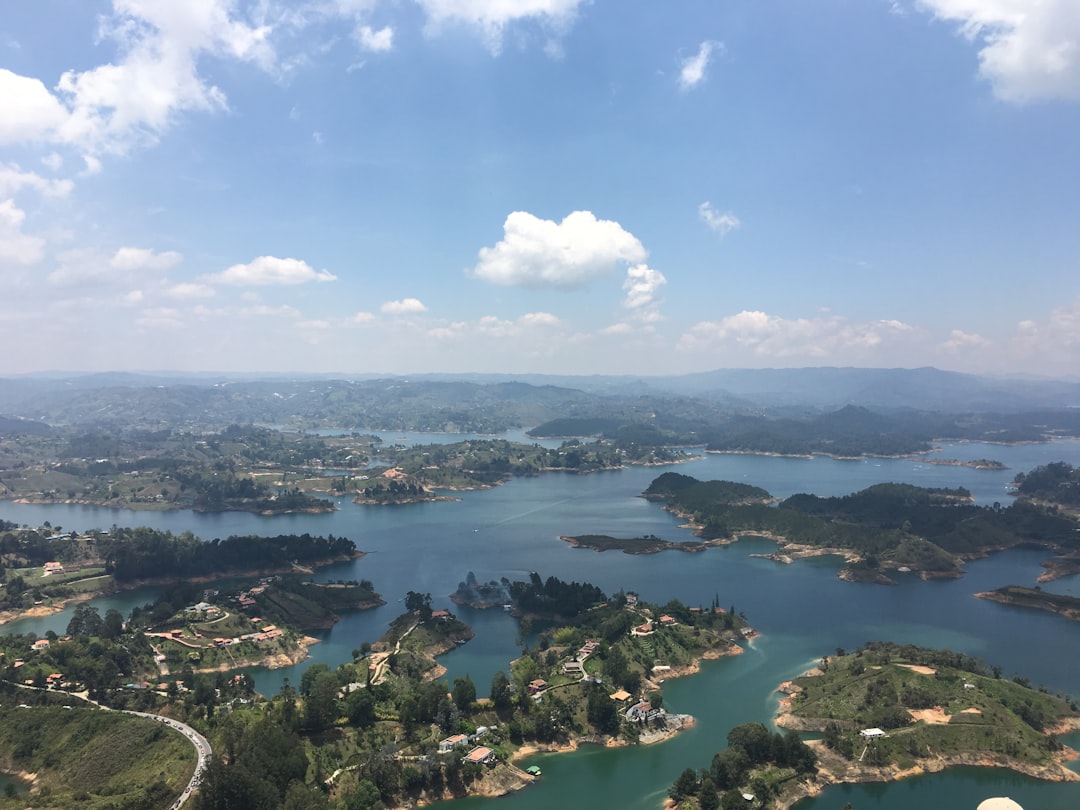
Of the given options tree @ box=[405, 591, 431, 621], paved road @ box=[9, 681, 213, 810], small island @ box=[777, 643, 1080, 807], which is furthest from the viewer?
tree @ box=[405, 591, 431, 621]

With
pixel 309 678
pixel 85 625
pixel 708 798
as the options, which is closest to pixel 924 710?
pixel 708 798

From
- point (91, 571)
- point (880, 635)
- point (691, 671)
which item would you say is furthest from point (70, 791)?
point (880, 635)

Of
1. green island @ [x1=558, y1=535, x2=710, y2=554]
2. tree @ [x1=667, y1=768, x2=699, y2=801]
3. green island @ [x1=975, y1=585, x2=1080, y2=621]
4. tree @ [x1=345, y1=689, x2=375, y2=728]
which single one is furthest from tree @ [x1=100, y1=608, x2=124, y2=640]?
green island @ [x1=975, y1=585, x2=1080, y2=621]

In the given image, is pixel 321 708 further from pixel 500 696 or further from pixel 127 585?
pixel 127 585

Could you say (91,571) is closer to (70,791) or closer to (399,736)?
(70,791)

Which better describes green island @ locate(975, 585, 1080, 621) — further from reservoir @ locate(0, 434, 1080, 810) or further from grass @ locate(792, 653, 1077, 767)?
grass @ locate(792, 653, 1077, 767)

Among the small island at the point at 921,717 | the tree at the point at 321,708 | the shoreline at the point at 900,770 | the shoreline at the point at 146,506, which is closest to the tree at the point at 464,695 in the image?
the tree at the point at 321,708
